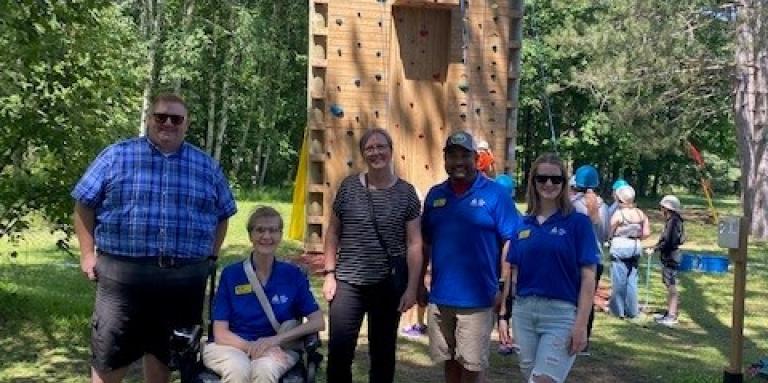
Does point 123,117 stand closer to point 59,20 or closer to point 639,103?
point 59,20

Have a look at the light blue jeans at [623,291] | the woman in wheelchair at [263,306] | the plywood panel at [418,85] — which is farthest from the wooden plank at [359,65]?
the woman in wheelchair at [263,306]

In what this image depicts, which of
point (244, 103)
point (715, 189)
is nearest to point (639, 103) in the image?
point (244, 103)

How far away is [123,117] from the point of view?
7.09 meters

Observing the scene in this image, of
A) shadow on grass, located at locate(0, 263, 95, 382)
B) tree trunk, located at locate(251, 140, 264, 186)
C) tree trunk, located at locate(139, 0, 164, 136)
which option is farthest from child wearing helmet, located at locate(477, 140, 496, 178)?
tree trunk, located at locate(251, 140, 264, 186)

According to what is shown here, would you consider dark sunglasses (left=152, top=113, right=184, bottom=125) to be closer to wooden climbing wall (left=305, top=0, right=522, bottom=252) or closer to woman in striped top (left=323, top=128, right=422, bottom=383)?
woman in striped top (left=323, top=128, right=422, bottom=383)

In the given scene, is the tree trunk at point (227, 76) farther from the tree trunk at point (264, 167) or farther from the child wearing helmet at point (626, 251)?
the child wearing helmet at point (626, 251)

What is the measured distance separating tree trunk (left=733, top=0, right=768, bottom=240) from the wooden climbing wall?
1185cm

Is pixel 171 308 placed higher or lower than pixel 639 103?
lower

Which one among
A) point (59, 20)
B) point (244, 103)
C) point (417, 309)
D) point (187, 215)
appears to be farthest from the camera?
point (244, 103)

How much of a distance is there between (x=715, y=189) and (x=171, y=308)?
63.2 meters

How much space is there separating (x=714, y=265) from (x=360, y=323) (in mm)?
9060

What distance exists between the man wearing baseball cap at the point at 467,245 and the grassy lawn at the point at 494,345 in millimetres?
1523

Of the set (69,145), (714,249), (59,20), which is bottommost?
(714,249)

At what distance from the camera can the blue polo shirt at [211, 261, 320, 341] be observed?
13.1 ft
